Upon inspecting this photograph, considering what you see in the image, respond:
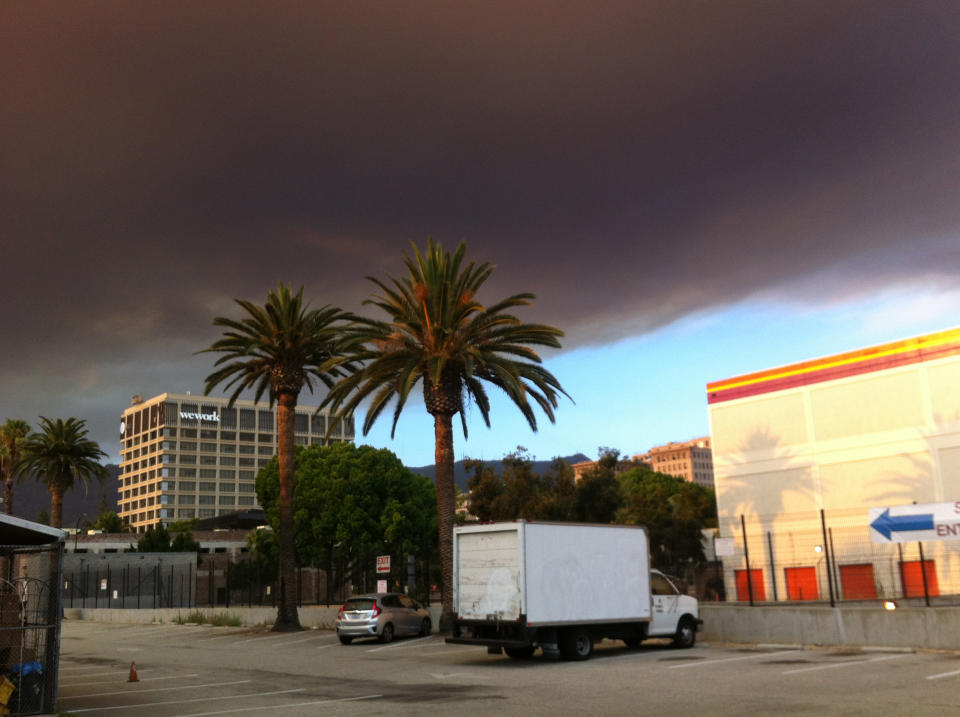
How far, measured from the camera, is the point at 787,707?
12.1 metres

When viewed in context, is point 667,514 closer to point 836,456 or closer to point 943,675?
point 836,456

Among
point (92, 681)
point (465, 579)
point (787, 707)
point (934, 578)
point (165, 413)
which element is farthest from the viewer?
point (165, 413)

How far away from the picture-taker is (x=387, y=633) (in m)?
27.3

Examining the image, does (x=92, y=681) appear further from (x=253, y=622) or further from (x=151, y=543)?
(x=151, y=543)

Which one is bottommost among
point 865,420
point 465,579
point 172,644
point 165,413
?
point 172,644

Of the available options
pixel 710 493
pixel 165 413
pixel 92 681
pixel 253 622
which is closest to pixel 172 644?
pixel 253 622

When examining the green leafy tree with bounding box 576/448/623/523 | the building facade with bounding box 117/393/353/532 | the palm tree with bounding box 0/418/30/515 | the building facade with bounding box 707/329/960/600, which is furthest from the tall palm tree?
the building facade with bounding box 117/393/353/532

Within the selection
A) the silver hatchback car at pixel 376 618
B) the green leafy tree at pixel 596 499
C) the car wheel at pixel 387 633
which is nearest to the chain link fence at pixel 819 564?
the green leafy tree at pixel 596 499

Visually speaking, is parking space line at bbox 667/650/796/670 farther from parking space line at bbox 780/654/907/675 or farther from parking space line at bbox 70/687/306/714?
parking space line at bbox 70/687/306/714

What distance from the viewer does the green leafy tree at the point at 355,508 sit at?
70.5m

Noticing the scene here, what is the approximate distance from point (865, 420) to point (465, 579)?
117 feet

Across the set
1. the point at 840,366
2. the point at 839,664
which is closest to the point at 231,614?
the point at 839,664

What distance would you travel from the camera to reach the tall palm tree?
98.5ft

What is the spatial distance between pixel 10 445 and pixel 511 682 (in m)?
Answer: 63.6
